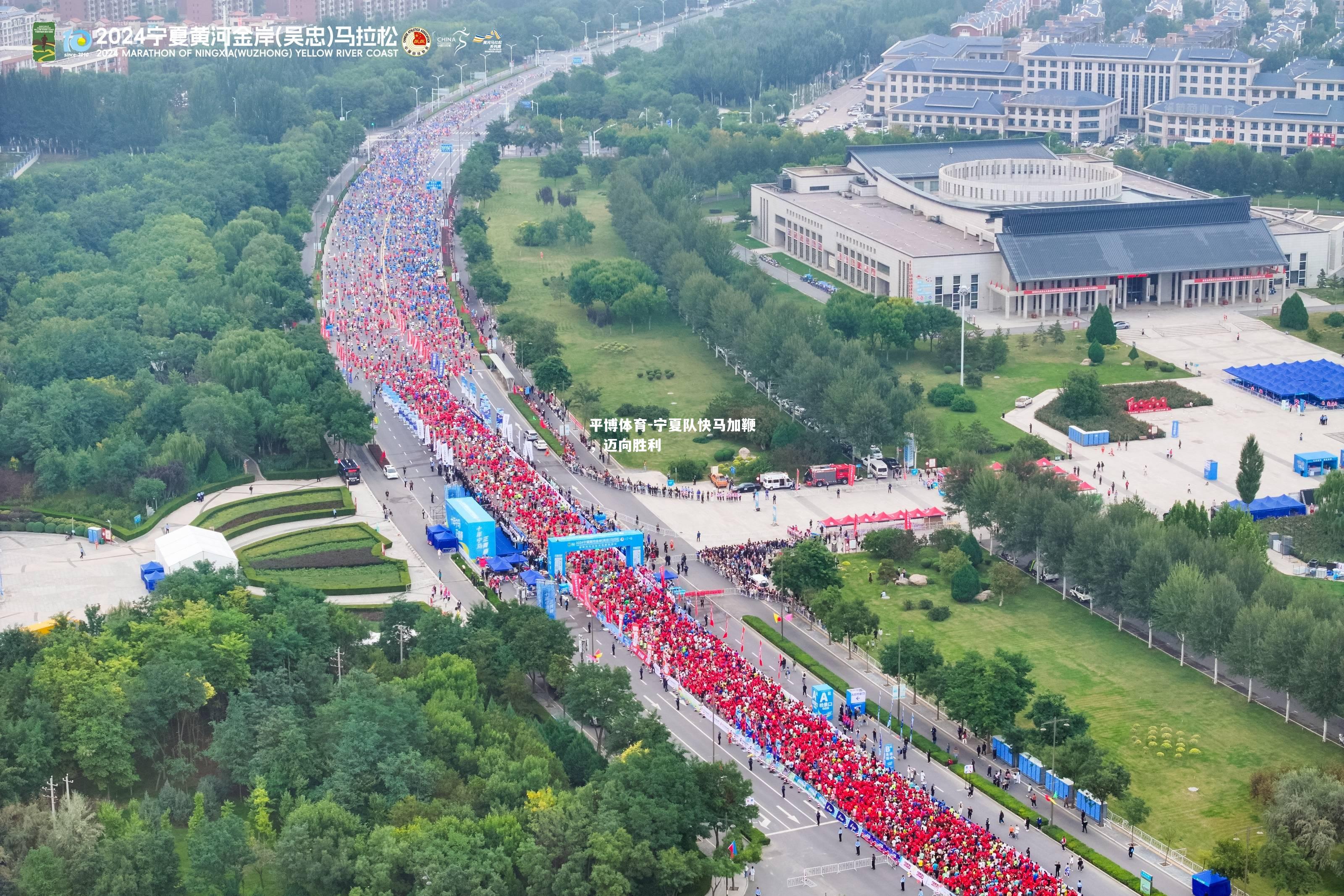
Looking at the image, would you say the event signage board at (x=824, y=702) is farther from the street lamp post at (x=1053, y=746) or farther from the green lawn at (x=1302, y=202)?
the green lawn at (x=1302, y=202)

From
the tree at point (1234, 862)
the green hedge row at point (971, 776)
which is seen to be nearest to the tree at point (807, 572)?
the green hedge row at point (971, 776)

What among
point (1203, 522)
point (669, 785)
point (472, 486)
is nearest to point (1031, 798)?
point (669, 785)

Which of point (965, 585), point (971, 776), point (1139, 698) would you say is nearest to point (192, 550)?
point (965, 585)

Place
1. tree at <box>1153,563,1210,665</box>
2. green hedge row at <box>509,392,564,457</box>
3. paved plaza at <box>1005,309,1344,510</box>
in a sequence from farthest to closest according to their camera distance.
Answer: green hedge row at <box>509,392,564,457</box>
paved plaza at <box>1005,309,1344,510</box>
tree at <box>1153,563,1210,665</box>

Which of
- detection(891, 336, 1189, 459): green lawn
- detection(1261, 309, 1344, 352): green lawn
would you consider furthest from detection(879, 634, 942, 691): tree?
detection(1261, 309, 1344, 352): green lawn

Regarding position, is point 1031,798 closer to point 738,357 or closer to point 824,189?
point 738,357

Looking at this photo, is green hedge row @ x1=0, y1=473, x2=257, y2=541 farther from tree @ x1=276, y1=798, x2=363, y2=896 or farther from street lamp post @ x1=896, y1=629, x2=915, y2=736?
street lamp post @ x1=896, y1=629, x2=915, y2=736
